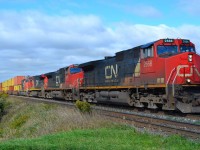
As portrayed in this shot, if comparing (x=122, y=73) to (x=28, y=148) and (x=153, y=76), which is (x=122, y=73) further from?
(x=28, y=148)

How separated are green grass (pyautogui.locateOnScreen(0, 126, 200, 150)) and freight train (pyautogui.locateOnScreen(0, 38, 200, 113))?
4.62 metres

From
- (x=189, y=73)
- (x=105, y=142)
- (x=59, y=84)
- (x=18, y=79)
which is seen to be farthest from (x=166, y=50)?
(x=18, y=79)

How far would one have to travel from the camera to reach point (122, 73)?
63.1ft

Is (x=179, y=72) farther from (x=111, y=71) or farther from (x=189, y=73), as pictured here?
(x=111, y=71)

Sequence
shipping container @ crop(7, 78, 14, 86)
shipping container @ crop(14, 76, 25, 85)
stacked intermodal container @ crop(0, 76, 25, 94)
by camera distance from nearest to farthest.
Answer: stacked intermodal container @ crop(0, 76, 25, 94) → shipping container @ crop(14, 76, 25, 85) → shipping container @ crop(7, 78, 14, 86)

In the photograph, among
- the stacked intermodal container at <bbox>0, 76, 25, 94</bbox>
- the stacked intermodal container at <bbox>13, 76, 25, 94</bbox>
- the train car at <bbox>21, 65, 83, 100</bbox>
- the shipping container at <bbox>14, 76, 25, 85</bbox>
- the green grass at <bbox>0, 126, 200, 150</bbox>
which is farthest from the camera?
the shipping container at <bbox>14, 76, 25, 85</bbox>

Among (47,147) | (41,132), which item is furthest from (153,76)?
(47,147)

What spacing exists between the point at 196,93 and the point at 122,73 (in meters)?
5.97

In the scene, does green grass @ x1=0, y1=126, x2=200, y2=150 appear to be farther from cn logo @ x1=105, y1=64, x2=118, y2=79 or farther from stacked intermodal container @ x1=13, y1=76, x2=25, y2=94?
stacked intermodal container @ x1=13, y1=76, x2=25, y2=94

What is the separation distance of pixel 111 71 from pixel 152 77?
5380 mm

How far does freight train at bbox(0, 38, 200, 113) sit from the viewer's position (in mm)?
14141

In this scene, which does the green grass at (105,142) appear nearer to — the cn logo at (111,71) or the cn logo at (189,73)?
the cn logo at (189,73)

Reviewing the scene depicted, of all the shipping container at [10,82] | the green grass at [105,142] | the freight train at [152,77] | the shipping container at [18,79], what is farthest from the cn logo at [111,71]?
the shipping container at [10,82]

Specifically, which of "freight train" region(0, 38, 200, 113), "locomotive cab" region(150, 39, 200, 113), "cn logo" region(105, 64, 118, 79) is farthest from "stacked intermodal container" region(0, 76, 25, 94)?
"locomotive cab" region(150, 39, 200, 113)
